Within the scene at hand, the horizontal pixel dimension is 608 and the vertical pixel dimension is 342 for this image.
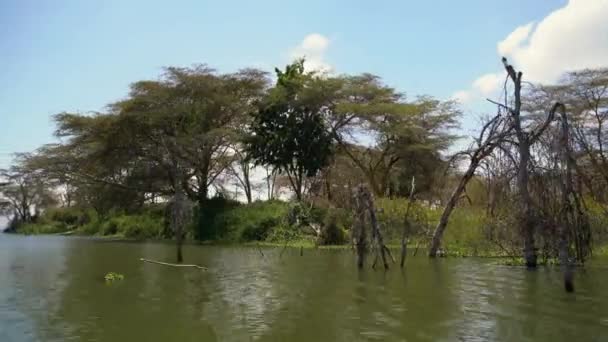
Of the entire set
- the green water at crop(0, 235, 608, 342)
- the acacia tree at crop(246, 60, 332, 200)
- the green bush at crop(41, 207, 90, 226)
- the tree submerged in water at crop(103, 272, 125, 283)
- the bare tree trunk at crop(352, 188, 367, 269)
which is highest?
the acacia tree at crop(246, 60, 332, 200)

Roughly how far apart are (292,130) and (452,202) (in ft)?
58.2

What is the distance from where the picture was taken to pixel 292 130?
36375 mm

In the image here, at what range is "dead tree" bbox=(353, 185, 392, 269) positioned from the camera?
1686 centimetres

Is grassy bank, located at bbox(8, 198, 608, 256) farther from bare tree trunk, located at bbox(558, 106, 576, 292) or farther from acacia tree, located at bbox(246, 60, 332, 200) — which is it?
bare tree trunk, located at bbox(558, 106, 576, 292)

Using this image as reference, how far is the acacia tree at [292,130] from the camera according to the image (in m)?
36.4

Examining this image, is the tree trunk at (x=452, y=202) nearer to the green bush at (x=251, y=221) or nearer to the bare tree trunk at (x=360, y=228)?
the bare tree trunk at (x=360, y=228)

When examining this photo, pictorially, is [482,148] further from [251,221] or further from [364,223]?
[251,221]

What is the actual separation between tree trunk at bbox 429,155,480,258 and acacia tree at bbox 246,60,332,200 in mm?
16244

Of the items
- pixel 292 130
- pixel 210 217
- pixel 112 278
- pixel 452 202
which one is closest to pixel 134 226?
pixel 210 217

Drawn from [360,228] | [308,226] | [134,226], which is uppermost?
[134,226]

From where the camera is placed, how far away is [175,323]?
9.93 m

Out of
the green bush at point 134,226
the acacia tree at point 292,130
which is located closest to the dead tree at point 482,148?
the acacia tree at point 292,130

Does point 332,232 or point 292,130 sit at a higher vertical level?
point 292,130

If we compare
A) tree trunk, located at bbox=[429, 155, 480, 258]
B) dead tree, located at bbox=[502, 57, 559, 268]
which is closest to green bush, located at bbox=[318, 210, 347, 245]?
tree trunk, located at bbox=[429, 155, 480, 258]
